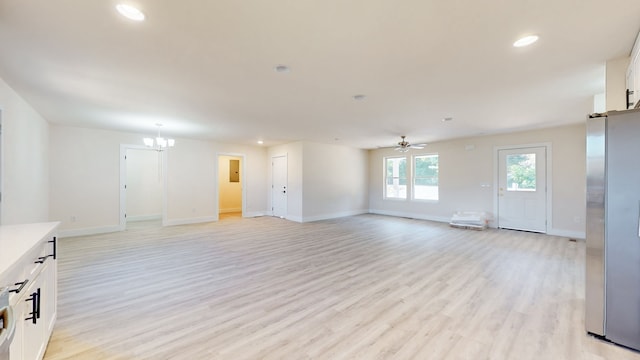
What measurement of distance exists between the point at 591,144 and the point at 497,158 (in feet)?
16.9

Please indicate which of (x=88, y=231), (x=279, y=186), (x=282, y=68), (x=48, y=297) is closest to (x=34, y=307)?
(x=48, y=297)

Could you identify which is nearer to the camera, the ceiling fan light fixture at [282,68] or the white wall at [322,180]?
the ceiling fan light fixture at [282,68]

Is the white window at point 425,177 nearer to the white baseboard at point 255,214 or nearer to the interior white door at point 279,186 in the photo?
the interior white door at point 279,186

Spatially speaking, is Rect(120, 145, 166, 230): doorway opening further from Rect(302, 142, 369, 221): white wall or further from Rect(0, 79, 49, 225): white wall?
Rect(302, 142, 369, 221): white wall

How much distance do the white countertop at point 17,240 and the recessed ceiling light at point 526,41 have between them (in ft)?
12.0

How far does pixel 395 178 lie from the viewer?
9086mm

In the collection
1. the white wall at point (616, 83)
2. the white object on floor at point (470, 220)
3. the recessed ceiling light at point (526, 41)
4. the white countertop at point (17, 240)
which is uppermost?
the recessed ceiling light at point (526, 41)

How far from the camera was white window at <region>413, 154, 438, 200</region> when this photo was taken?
316 inches

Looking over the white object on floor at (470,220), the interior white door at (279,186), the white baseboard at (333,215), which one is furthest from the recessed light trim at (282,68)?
the white object on floor at (470,220)

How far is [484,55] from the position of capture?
245 centimetres

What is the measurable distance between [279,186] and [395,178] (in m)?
4.03

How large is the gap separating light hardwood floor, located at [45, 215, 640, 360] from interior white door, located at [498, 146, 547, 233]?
1.15 meters

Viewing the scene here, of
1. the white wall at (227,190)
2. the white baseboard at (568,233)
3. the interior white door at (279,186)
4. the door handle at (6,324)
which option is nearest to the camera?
the door handle at (6,324)

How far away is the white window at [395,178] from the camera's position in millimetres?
8811
